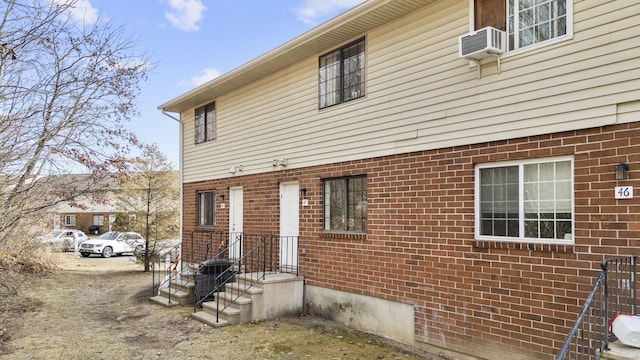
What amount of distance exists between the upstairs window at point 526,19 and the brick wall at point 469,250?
1324mm

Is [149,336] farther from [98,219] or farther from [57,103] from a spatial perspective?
[98,219]

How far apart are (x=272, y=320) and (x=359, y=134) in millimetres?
3955

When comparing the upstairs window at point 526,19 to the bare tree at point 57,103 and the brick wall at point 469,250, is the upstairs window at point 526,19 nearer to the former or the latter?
the brick wall at point 469,250

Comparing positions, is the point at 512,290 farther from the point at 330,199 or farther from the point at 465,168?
the point at 330,199

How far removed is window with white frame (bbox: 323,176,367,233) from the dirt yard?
188cm

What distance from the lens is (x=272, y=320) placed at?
868 centimetres

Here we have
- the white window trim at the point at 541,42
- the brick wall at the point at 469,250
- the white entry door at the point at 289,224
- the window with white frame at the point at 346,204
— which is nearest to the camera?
the brick wall at the point at 469,250

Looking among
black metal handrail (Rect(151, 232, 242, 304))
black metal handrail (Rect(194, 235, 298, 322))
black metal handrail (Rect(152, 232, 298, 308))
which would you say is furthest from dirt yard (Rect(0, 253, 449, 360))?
black metal handrail (Rect(152, 232, 298, 308))

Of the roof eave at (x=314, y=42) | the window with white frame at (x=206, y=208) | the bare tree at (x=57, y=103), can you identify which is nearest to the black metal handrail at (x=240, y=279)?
the window with white frame at (x=206, y=208)

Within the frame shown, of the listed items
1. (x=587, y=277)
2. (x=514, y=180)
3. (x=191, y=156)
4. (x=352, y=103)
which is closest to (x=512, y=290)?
(x=587, y=277)

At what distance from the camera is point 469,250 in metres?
6.34

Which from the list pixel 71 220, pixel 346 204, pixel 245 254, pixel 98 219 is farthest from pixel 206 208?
pixel 71 220

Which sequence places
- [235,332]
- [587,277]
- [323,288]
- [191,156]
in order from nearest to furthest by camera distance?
[587,277] → [235,332] → [323,288] → [191,156]

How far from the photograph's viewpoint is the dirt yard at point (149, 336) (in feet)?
22.1
